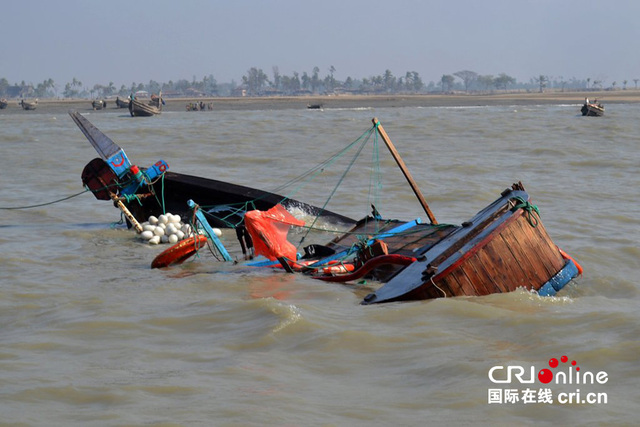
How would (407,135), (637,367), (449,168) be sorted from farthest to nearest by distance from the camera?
(407,135) < (449,168) < (637,367)

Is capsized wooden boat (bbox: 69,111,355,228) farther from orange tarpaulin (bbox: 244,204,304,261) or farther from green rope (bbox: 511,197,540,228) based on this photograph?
green rope (bbox: 511,197,540,228)

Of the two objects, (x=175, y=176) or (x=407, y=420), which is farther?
(x=175, y=176)

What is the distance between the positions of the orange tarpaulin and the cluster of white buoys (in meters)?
2.70

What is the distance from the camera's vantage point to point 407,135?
33.3 meters

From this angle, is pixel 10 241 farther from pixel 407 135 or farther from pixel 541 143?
pixel 407 135

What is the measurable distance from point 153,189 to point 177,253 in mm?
3265

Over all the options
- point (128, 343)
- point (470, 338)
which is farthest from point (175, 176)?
point (470, 338)

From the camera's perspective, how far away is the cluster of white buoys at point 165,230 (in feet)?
39.8

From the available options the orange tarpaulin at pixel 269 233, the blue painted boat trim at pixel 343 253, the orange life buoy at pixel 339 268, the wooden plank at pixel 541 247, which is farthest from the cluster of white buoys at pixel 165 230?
the wooden plank at pixel 541 247

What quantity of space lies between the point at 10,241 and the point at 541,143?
19.8m

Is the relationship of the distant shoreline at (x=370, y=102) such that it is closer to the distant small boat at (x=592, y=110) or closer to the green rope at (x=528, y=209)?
the distant small boat at (x=592, y=110)

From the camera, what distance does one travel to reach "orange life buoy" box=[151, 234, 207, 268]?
1011 cm

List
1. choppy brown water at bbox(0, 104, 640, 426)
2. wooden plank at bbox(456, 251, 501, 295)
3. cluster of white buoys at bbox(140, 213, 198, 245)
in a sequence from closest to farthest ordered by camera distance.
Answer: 1. choppy brown water at bbox(0, 104, 640, 426)
2. wooden plank at bbox(456, 251, 501, 295)
3. cluster of white buoys at bbox(140, 213, 198, 245)

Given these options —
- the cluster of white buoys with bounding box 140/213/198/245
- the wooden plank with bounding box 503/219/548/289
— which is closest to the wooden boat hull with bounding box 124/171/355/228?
the cluster of white buoys with bounding box 140/213/198/245
